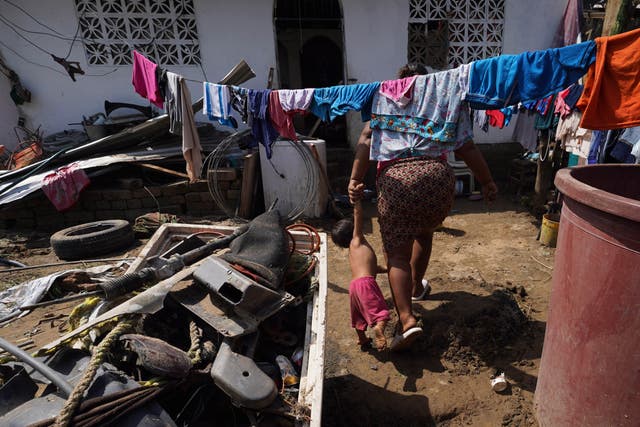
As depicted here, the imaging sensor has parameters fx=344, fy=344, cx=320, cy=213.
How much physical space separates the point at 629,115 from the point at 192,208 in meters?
5.32

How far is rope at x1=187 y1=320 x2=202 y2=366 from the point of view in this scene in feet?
4.27

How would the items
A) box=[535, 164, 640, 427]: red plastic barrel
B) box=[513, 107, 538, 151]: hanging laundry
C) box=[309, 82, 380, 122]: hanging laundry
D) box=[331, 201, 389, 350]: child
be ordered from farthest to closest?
box=[513, 107, 538, 151]: hanging laundry, box=[309, 82, 380, 122]: hanging laundry, box=[331, 201, 389, 350]: child, box=[535, 164, 640, 427]: red plastic barrel

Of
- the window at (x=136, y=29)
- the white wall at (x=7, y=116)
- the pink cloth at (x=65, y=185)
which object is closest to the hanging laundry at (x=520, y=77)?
the window at (x=136, y=29)

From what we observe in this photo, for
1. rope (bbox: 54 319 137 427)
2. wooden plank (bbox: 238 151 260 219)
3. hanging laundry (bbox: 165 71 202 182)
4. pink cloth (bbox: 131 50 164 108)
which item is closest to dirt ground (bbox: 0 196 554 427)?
rope (bbox: 54 319 137 427)

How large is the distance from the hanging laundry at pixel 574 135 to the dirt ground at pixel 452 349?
4.40 ft

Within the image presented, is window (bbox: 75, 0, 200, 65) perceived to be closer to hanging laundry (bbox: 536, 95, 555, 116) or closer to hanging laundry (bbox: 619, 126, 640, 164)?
hanging laundry (bbox: 536, 95, 555, 116)

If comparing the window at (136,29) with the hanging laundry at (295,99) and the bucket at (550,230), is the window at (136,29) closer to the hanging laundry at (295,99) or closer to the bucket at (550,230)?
the hanging laundry at (295,99)

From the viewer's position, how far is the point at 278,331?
171cm

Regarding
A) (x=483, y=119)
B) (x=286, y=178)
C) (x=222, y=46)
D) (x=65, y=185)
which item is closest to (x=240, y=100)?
(x=286, y=178)

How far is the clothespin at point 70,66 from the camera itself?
5625 millimetres

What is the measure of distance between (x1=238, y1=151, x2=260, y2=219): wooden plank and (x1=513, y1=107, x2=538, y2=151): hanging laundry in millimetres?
4452

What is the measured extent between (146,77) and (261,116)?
1.77 metres

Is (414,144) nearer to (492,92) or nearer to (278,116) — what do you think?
(492,92)

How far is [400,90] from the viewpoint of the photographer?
2.63 meters
